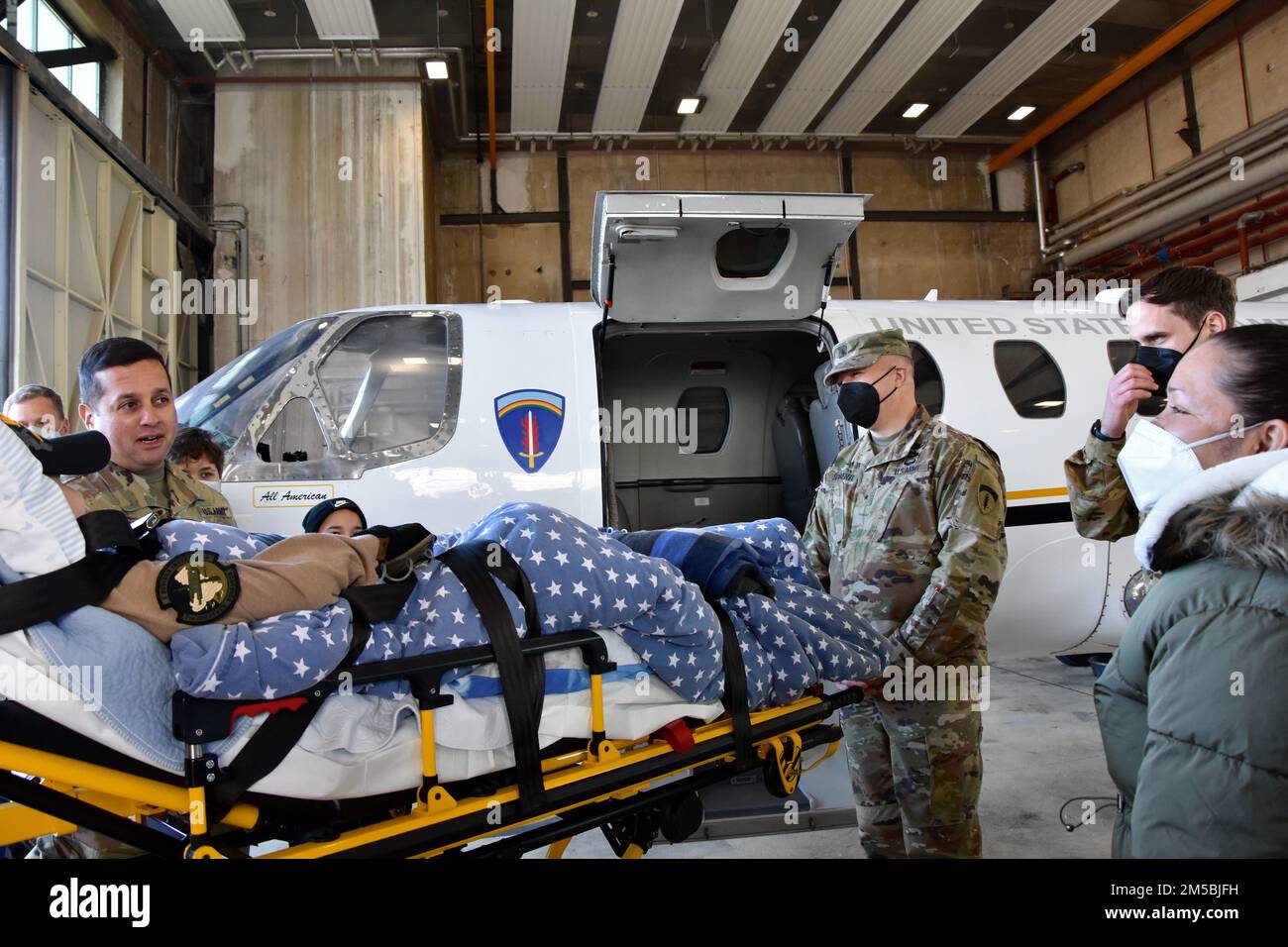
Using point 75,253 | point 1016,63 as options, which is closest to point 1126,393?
point 75,253

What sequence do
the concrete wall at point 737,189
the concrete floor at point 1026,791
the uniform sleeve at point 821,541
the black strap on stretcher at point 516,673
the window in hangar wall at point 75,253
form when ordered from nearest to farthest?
the black strap on stretcher at point 516,673 < the uniform sleeve at point 821,541 < the concrete floor at point 1026,791 < the window in hangar wall at point 75,253 < the concrete wall at point 737,189

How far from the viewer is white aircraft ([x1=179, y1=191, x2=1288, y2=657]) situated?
142 inches

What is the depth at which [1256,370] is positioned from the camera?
4.09 feet

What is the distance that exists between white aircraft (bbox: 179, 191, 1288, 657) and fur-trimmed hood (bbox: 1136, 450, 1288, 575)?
238cm

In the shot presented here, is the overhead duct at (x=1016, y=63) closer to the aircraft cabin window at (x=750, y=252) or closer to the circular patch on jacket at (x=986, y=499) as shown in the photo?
the aircraft cabin window at (x=750, y=252)

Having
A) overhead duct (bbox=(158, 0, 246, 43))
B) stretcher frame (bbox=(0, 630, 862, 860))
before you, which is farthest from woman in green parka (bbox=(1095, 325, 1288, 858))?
overhead duct (bbox=(158, 0, 246, 43))

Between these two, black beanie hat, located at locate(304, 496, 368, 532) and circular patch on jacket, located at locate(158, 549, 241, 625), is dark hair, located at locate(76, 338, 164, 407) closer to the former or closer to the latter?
black beanie hat, located at locate(304, 496, 368, 532)

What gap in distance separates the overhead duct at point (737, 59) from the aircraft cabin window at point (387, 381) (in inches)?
239

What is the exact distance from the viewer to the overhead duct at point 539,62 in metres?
8.23

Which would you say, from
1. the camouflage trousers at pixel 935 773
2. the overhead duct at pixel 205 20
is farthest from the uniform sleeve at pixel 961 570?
the overhead duct at pixel 205 20

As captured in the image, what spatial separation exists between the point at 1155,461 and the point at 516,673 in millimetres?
1182
